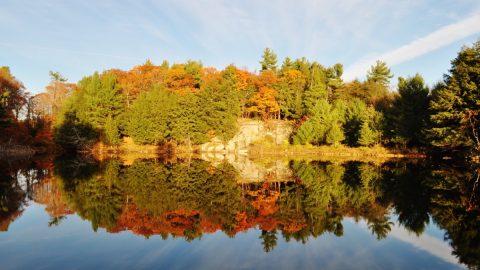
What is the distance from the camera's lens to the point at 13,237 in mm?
11367

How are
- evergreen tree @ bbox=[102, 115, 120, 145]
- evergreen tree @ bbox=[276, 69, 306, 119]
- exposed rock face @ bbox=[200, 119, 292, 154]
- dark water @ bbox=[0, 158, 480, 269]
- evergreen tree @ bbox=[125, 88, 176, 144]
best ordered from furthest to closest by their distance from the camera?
evergreen tree @ bbox=[276, 69, 306, 119]
exposed rock face @ bbox=[200, 119, 292, 154]
evergreen tree @ bbox=[125, 88, 176, 144]
evergreen tree @ bbox=[102, 115, 120, 145]
dark water @ bbox=[0, 158, 480, 269]

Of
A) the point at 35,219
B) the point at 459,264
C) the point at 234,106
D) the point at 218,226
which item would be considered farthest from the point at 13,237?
the point at 234,106

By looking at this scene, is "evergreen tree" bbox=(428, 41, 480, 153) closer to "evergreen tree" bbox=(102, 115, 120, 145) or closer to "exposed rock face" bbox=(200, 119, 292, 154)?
"exposed rock face" bbox=(200, 119, 292, 154)

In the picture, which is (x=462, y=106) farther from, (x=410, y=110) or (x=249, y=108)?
(x=249, y=108)

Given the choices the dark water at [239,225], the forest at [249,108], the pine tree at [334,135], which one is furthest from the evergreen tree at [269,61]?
the dark water at [239,225]

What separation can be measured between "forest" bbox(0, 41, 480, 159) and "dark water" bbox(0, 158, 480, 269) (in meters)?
22.2

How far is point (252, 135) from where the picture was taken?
62.7 meters

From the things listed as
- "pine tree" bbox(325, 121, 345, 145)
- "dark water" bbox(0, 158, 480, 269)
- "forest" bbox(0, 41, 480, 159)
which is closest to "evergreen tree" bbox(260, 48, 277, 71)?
"forest" bbox(0, 41, 480, 159)

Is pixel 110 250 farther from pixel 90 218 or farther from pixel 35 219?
pixel 35 219

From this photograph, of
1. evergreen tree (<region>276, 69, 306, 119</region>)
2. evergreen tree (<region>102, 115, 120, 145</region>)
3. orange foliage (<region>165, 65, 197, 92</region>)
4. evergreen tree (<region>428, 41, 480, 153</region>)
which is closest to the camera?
evergreen tree (<region>428, 41, 480, 153</region>)

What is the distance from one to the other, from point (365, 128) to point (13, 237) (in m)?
45.8

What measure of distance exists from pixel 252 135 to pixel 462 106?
32.0 meters

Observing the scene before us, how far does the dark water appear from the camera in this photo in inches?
364

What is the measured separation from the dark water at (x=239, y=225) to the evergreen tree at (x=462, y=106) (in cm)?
1814
